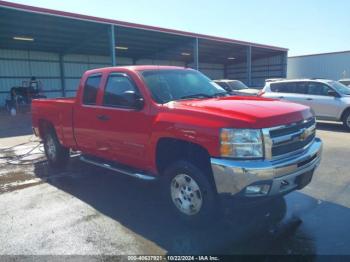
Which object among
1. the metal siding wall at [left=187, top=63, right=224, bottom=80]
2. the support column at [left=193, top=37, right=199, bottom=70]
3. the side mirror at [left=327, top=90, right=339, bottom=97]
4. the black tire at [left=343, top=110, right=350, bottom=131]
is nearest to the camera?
the black tire at [left=343, top=110, right=350, bottom=131]

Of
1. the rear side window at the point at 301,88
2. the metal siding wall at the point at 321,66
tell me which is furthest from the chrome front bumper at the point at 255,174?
the metal siding wall at the point at 321,66

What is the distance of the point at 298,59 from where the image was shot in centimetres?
3700

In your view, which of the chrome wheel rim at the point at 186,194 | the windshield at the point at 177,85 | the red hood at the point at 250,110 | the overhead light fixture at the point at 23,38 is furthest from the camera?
the overhead light fixture at the point at 23,38

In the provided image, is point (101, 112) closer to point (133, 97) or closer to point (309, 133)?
point (133, 97)

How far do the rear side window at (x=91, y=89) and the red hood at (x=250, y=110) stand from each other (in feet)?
5.95

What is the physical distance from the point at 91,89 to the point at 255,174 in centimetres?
340

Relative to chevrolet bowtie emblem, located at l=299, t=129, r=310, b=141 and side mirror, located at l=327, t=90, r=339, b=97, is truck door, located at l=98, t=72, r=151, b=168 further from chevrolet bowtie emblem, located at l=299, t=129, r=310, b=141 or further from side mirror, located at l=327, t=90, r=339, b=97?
side mirror, located at l=327, t=90, r=339, b=97

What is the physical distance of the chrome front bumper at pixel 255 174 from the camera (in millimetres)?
3377

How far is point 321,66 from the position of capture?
114 ft

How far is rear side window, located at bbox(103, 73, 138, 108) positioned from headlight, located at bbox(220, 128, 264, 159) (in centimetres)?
167

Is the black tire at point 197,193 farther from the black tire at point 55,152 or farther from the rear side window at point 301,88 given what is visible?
the rear side window at point 301,88

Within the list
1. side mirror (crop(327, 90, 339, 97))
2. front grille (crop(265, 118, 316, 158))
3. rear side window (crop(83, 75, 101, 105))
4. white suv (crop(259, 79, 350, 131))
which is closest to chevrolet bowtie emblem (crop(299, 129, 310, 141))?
front grille (crop(265, 118, 316, 158))

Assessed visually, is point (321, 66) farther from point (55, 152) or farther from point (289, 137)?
point (289, 137)

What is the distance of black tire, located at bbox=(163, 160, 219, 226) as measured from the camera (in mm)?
3734
